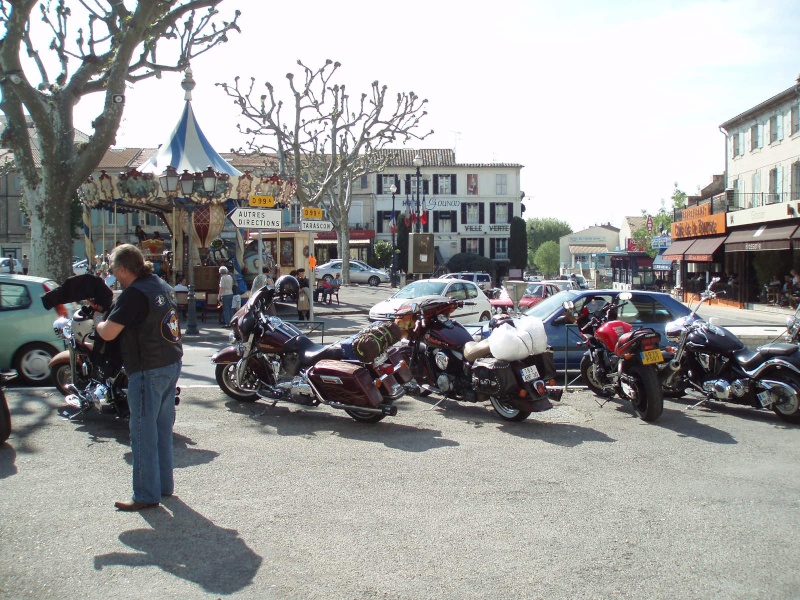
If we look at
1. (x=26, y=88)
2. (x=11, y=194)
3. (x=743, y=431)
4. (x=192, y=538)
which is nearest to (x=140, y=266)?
(x=192, y=538)

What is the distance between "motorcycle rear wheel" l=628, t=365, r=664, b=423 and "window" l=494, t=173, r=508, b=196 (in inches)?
2434

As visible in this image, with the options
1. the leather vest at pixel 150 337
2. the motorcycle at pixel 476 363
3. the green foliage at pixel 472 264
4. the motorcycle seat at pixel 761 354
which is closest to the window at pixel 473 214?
the green foliage at pixel 472 264

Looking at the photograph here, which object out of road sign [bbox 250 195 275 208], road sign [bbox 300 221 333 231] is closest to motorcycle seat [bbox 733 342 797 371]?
road sign [bbox 250 195 275 208]

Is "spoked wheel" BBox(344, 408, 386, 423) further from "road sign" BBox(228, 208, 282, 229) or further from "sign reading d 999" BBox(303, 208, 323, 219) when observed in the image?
"sign reading d 999" BBox(303, 208, 323, 219)

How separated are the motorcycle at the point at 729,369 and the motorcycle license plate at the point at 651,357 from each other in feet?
2.27

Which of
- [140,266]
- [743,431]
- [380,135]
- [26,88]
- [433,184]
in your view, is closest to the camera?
[140,266]

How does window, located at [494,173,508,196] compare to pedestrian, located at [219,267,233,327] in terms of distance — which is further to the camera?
window, located at [494,173,508,196]

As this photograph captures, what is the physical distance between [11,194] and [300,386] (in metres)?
62.7

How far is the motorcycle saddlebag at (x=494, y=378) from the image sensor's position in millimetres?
7438

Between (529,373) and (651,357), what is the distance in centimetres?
128

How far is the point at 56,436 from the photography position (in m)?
6.70

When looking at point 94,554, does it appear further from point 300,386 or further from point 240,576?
point 300,386

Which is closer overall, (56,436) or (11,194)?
(56,436)

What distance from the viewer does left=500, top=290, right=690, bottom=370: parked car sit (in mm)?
10312
